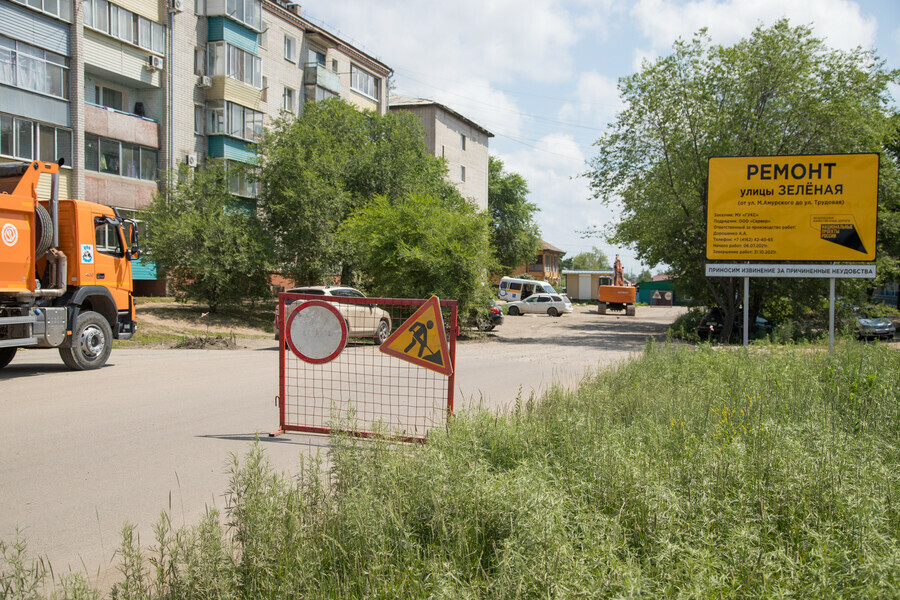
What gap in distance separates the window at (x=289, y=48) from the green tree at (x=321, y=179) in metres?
6.35

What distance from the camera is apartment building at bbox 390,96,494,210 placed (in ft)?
187

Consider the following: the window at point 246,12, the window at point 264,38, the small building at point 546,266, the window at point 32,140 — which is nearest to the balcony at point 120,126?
the window at point 32,140

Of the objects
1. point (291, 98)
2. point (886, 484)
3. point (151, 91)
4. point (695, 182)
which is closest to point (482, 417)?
point (886, 484)

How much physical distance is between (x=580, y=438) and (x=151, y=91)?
32.9 metres

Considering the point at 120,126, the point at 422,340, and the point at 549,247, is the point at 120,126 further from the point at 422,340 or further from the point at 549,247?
the point at 549,247

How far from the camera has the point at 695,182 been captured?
25.9 metres

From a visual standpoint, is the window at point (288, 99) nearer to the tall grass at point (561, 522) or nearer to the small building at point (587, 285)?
the tall grass at point (561, 522)

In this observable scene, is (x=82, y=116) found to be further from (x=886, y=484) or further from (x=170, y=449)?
(x=886, y=484)

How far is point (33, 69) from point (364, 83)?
2643 cm

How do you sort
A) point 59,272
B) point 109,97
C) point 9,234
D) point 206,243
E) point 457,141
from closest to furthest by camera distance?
point 9,234 < point 59,272 < point 206,243 < point 109,97 < point 457,141

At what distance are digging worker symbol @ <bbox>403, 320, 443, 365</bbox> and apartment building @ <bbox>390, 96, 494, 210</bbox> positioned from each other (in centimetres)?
4733

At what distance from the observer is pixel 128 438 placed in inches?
288

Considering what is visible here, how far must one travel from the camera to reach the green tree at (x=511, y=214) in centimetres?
7731

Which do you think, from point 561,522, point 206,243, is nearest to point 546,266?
point 206,243
